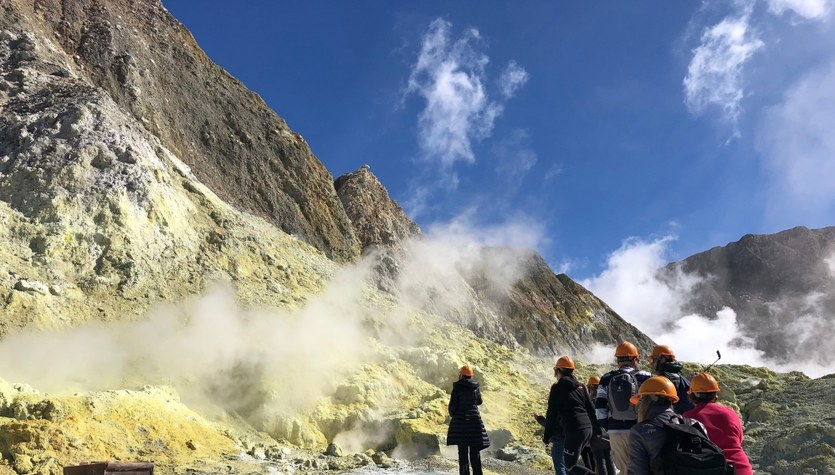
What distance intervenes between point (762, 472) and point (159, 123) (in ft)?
75.5

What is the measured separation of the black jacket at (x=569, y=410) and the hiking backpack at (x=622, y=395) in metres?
0.97

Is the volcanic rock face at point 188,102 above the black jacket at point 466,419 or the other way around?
above

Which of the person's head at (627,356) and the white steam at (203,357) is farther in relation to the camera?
the white steam at (203,357)

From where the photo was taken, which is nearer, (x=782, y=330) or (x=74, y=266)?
(x=74, y=266)

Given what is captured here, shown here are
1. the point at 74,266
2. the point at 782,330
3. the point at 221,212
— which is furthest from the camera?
the point at 782,330

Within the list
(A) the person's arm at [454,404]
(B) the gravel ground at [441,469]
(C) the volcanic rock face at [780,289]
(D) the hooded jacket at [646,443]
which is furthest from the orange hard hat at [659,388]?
(C) the volcanic rock face at [780,289]

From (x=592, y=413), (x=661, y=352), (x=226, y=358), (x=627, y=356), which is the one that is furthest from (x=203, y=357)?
(x=661, y=352)

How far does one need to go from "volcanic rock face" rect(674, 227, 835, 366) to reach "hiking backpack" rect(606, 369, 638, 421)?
88.9 m

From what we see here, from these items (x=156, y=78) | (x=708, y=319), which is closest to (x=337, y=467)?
(x=156, y=78)

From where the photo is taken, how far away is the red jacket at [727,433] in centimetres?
371

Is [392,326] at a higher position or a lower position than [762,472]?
higher

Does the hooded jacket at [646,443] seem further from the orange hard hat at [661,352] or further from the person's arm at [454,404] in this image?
the person's arm at [454,404]

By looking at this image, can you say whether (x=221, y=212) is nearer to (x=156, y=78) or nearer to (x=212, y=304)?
(x=212, y=304)

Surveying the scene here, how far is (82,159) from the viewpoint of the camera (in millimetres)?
15219
